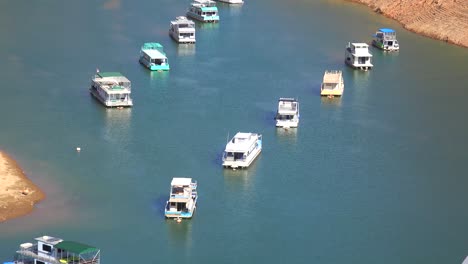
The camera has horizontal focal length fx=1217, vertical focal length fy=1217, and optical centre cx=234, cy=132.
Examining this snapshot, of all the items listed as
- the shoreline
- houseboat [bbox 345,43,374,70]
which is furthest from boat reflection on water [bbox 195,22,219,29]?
houseboat [bbox 345,43,374,70]

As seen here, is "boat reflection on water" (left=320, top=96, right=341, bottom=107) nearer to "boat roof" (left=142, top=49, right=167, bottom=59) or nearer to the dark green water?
the dark green water

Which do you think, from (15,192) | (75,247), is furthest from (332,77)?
(75,247)

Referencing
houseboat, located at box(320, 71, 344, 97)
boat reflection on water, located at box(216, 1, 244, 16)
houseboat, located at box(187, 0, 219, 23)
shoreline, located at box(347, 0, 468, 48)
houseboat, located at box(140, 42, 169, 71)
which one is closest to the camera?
houseboat, located at box(320, 71, 344, 97)

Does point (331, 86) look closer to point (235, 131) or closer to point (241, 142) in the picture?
point (235, 131)

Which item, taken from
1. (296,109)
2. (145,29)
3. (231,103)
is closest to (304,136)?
(296,109)

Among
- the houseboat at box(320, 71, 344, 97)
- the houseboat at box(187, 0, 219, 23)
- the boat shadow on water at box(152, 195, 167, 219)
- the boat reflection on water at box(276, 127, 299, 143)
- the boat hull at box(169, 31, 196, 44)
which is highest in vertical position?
the houseboat at box(187, 0, 219, 23)

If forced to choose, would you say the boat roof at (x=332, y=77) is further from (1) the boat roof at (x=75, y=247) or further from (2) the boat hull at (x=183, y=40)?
(1) the boat roof at (x=75, y=247)

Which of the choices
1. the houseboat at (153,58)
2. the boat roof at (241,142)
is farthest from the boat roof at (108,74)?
the boat roof at (241,142)
